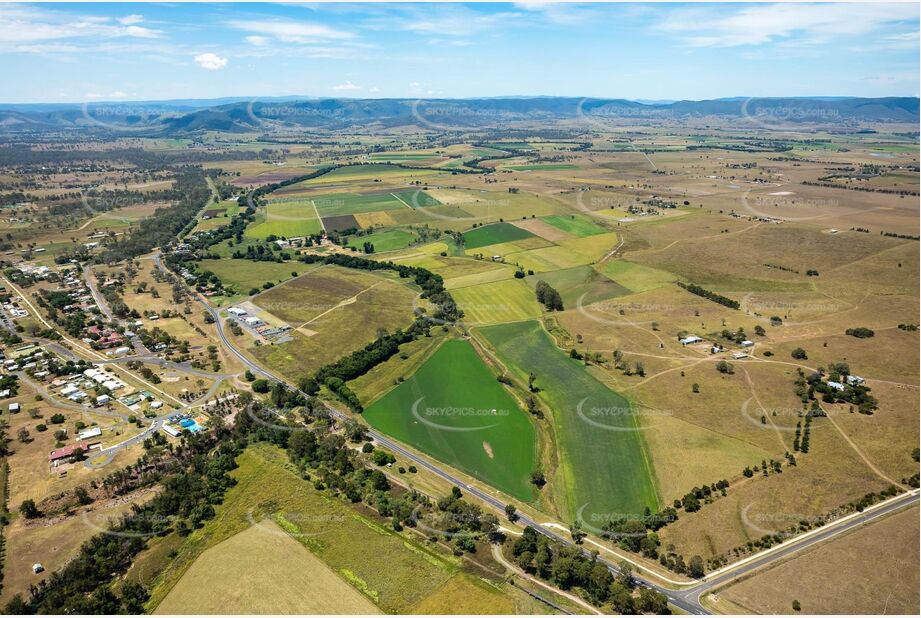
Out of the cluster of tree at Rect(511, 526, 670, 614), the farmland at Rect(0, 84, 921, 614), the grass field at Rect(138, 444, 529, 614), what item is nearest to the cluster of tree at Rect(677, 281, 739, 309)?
Result: the farmland at Rect(0, 84, 921, 614)

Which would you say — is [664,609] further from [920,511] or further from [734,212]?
[734,212]

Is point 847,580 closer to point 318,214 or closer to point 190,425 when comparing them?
point 190,425

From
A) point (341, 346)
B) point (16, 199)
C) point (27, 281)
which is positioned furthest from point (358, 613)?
point (16, 199)

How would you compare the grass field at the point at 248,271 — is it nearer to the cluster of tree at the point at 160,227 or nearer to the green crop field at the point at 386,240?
the green crop field at the point at 386,240

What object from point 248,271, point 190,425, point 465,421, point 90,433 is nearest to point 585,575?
point 465,421

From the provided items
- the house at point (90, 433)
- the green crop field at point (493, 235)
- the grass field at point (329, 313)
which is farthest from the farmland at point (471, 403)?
the house at point (90, 433)

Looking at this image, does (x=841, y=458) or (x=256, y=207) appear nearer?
(x=841, y=458)

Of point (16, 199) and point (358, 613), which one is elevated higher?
point (16, 199)

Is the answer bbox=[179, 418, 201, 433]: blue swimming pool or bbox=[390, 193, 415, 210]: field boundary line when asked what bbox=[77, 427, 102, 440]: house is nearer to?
bbox=[179, 418, 201, 433]: blue swimming pool
